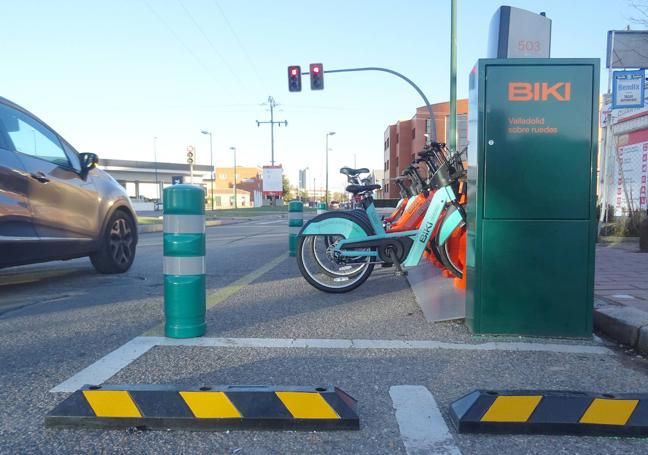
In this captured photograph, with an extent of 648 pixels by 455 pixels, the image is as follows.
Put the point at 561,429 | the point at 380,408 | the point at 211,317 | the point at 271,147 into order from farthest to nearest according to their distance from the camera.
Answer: the point at 271,147 → the point at 211,317 → the point at 380,408 → the point at 561,429

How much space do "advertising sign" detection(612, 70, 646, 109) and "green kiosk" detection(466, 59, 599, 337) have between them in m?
5.90

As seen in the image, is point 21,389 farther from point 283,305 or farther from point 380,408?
point 283,305

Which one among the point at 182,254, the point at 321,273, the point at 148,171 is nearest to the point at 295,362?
the point at 182,254

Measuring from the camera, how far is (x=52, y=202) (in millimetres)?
5188

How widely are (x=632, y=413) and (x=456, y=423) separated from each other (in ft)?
2.55

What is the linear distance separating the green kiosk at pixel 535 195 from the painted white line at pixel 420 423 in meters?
1.27

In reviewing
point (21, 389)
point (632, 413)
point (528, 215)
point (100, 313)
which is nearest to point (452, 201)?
point (528, 215)

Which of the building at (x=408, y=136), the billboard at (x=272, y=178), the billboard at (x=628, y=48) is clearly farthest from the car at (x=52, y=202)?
the billboard at (x=272, y=178)

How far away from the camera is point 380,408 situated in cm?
237

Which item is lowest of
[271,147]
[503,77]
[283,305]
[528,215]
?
[283,305]

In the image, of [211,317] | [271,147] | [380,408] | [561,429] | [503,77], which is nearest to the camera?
[561,429]

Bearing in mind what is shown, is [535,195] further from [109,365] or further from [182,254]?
[109,365]

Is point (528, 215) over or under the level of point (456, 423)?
over

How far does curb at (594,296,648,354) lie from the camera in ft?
10.8
